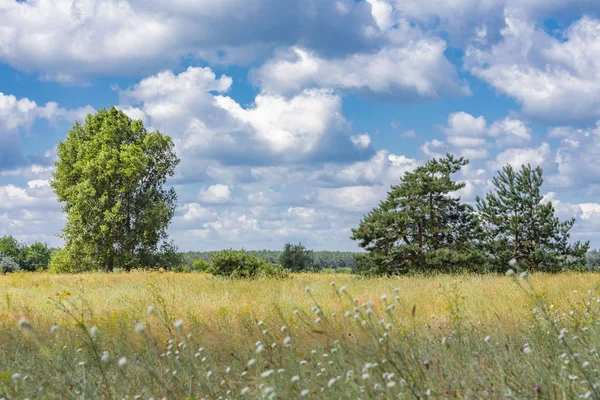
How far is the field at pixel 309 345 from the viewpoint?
351 cm

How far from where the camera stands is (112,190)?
30750 mm

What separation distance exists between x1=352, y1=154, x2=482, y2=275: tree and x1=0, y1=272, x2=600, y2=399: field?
7.18 meters

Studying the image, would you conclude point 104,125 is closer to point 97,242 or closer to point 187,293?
point 97,242

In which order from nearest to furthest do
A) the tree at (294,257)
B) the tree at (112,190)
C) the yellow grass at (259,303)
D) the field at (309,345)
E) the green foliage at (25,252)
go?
1. the field at (309,345)
2. the yellow grass at (259,303)
3. the tree at (112,190)
4. the tree at (294,257)
5. the green foliage at (25,252)

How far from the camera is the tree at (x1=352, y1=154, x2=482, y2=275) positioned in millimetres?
22484

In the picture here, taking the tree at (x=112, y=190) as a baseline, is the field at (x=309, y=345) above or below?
below

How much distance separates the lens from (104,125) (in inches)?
1256

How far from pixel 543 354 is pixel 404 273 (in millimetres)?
18082

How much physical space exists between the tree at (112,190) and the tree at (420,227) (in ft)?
45.9

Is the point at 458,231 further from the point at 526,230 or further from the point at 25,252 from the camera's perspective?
the point at 25,252

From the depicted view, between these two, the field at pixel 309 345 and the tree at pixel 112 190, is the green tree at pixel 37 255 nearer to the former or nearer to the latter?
the tree at pixel 112 190

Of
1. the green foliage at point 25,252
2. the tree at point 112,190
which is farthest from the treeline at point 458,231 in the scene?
the green foliage at point 25,252

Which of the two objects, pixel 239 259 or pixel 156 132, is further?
pixel 156 132

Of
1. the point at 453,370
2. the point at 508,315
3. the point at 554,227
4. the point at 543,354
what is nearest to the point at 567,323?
the point at 508,315
